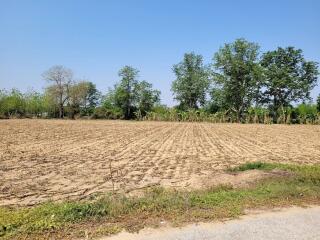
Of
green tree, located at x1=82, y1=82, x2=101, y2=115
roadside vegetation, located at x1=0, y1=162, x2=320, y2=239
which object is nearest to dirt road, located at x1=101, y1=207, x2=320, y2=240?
roadside vegetation, located at x1=0, y1=162, x2=320, y2=239

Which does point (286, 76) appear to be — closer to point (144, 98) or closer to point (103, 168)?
point (144, 98)

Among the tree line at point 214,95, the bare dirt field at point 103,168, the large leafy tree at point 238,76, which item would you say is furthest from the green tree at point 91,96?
the bare dirt field at point 103,168

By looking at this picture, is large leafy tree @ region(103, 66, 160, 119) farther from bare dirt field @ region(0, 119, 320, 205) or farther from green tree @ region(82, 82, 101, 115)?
bare dirt field @ region(0, 119, 320, 205)

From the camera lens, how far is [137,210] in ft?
20.7

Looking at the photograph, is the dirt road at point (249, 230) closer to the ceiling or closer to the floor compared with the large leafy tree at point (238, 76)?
closer to the floor

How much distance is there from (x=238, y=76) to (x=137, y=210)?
63.7 metres

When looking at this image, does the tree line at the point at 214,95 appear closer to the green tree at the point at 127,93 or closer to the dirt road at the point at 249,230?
the green tree at the point at 127,93

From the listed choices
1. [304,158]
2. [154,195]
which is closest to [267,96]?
[304,158]

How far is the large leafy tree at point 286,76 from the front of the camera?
63028 millimetres

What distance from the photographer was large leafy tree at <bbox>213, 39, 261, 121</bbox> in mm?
65562

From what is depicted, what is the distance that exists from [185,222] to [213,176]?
461 centimetres

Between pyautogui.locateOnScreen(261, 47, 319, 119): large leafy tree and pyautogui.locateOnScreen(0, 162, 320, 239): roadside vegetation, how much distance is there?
56.9 m

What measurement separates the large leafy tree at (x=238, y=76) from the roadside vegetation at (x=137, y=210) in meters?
56.9

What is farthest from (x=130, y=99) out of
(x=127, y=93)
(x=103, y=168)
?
(x=103, y=168)
